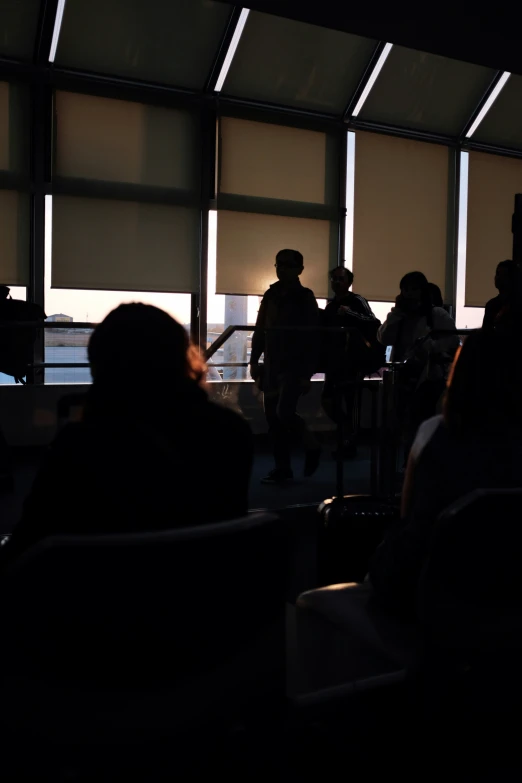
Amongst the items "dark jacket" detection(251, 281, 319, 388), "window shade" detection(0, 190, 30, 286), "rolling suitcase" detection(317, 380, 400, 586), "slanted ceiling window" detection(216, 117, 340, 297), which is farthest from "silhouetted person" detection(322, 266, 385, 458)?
"window shade" detection(0, 190, 30, 286)

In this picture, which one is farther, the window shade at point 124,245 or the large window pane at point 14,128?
the window shade at point 124,245

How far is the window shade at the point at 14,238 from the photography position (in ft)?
Answer: 19.8

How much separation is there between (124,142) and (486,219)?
4.03 meters

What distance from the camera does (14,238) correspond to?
6.09 meters

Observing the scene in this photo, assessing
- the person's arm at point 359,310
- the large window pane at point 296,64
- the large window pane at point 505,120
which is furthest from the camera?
the large window pane at point 505,120

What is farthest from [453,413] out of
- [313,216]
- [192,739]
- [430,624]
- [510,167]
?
[510,167]

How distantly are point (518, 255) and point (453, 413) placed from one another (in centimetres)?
234

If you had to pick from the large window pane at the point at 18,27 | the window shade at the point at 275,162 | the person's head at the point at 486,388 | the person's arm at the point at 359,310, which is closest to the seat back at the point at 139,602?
the person's head at the point at 486,388

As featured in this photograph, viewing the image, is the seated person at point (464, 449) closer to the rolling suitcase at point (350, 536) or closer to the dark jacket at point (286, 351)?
the rolling suitcase at point (350, 536)

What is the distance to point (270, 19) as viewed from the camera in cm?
643

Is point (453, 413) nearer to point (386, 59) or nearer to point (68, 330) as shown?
point (68, 330)

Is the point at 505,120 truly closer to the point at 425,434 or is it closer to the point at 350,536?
the point at 350,536

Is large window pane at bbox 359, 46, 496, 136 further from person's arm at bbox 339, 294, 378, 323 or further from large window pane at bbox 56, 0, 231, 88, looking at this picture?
person's arm at bbox 339, 294, 378, 323

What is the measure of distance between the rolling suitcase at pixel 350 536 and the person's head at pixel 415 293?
211 centimetres
